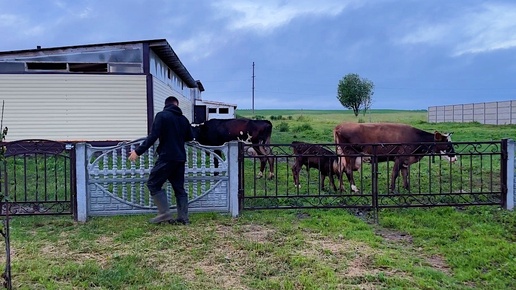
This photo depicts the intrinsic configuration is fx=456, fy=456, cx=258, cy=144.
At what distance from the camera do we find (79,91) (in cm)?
1484

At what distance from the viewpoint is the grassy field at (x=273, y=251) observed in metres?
4.28

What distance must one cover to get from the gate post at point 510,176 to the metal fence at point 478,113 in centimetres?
3870

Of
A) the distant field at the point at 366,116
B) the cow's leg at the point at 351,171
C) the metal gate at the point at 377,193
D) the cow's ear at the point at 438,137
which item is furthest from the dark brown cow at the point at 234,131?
the distant field at the point at 366,116

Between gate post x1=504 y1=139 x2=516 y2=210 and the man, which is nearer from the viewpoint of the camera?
the man

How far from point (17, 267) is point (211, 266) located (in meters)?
1.93

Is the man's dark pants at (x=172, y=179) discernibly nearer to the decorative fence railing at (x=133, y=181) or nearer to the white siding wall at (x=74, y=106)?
the decorative fence railing at (x=133, y=181)

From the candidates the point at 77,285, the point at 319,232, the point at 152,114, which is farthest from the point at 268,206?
the point at 152,114

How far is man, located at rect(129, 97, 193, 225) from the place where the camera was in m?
6.19

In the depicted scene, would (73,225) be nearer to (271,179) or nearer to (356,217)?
(356,217)

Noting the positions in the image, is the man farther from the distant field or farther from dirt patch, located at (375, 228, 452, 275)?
the distant field

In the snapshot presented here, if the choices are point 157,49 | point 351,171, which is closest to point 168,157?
point 351,171

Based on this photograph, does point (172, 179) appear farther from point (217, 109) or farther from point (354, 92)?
point (354, 92)

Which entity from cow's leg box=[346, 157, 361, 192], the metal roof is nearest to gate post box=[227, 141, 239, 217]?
cow's leg box=[346, 157, 361, 192]

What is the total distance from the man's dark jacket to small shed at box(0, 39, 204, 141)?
9121 millimetres
